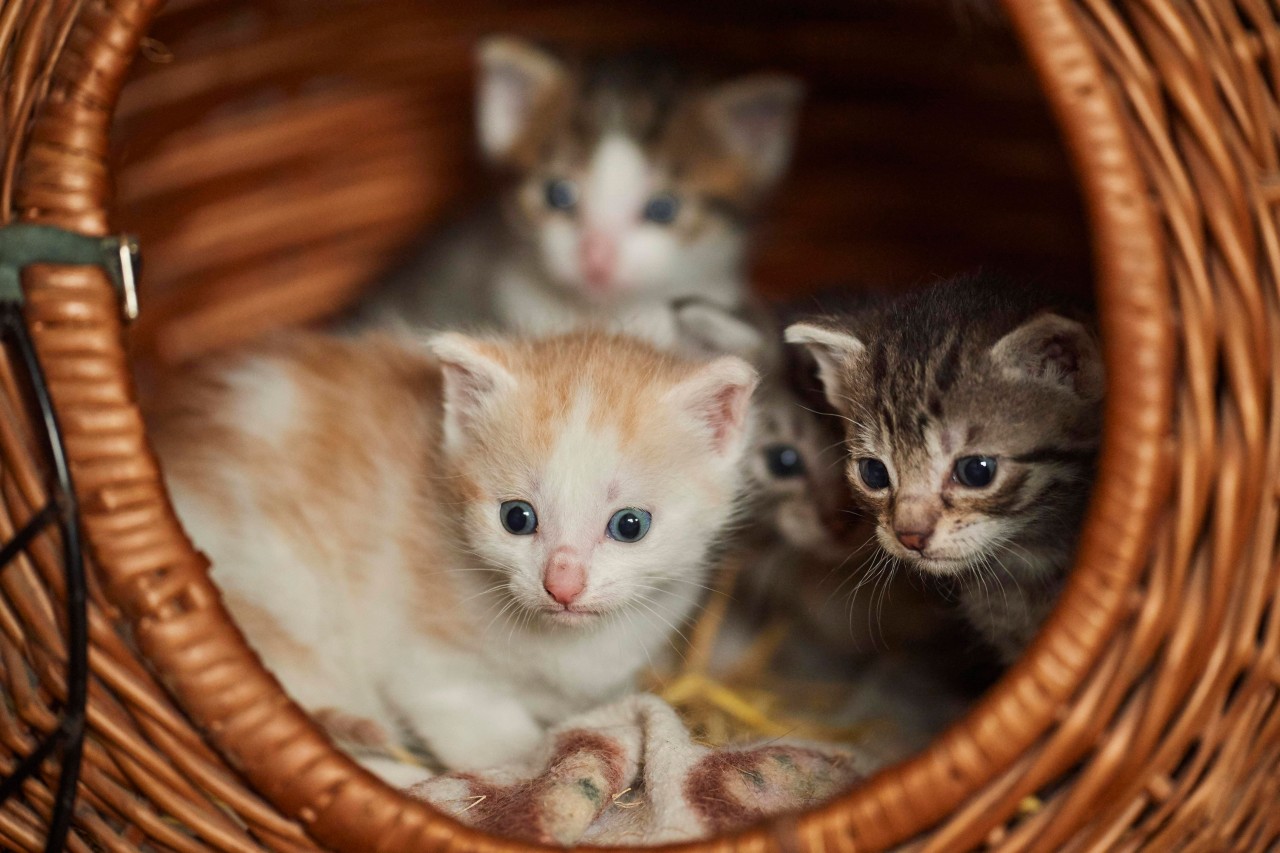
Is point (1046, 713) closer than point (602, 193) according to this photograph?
Yes

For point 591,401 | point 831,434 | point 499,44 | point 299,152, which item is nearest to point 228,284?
point 299,152

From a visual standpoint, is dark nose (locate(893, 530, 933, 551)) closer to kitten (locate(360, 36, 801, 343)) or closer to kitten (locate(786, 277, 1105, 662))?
kitten (locate(786, 277, 1105, 662))

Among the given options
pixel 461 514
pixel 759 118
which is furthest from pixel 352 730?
pixel 759 118

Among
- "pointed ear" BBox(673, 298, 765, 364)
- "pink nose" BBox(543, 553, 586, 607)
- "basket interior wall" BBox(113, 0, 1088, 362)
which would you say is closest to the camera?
"pink nose" BBox(543, 553, 586, 607)

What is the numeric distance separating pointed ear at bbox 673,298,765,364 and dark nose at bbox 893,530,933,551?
23.2 inches

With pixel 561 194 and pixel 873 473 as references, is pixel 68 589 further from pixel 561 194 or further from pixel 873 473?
pixel 561 194

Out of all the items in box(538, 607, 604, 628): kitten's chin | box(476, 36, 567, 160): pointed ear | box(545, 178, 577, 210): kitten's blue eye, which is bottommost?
box(538, 607, 604, 628): kitten's chin

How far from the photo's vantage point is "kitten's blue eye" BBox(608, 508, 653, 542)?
1.55m

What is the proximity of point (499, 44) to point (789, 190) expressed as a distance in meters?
0.90

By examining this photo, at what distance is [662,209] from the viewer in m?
2.45

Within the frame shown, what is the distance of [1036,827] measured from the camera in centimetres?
117

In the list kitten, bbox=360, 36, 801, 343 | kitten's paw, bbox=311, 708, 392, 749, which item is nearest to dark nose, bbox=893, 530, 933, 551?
kitten's paw, bbox=311, 708, 392, 749

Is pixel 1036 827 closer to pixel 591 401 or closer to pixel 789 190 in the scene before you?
pixel 591 401

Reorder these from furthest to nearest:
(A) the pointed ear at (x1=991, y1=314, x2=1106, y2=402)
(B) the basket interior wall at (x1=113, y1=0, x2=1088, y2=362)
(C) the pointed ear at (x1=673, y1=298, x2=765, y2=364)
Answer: (B) the basket interior wall at (x1=113, y1=0, x2=1088, y2=362), (C) the pointed ear at (x1=673, y1=298, x2=765, y2=364), (A) the pointed ear at (x1=991, y1=314, x2=1106, y2=402)
